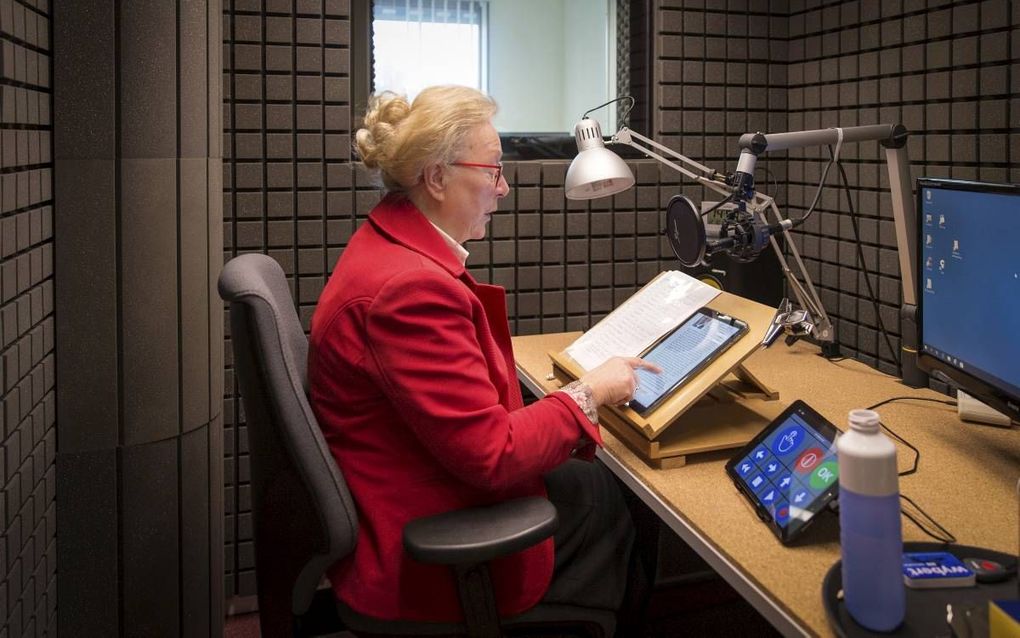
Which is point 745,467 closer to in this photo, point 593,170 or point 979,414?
point 979,414

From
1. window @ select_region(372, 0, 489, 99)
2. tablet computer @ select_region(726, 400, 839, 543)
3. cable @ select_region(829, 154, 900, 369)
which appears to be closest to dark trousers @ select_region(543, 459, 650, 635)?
tablet computer @ select_region(726, 400, 839, 543)

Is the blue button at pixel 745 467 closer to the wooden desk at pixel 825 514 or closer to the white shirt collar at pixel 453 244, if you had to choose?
the wooden desk at pixel 825 514

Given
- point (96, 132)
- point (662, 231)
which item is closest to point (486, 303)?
point (96, 132)

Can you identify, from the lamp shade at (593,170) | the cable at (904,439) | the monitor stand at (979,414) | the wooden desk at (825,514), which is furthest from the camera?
the lamp shade at (593,170)

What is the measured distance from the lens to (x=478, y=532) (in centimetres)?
137

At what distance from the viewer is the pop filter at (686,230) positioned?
1885mm

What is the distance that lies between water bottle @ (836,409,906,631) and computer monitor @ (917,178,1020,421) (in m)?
0.60

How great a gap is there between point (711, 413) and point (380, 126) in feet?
2.82

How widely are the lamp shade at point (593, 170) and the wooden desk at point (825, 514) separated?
482 mm

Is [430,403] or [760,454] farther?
[760,454]

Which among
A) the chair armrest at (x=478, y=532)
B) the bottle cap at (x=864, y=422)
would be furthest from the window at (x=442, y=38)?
the bottle cap at (x=864, y=422)

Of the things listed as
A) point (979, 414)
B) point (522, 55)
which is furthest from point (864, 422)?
point (522, 55)

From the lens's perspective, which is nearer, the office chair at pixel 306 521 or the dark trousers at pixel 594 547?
the office chair at pixel 306 521

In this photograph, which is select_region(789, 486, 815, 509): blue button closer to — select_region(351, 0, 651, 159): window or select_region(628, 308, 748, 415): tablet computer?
select_region(628, 308, 748, 415): tablet computer
